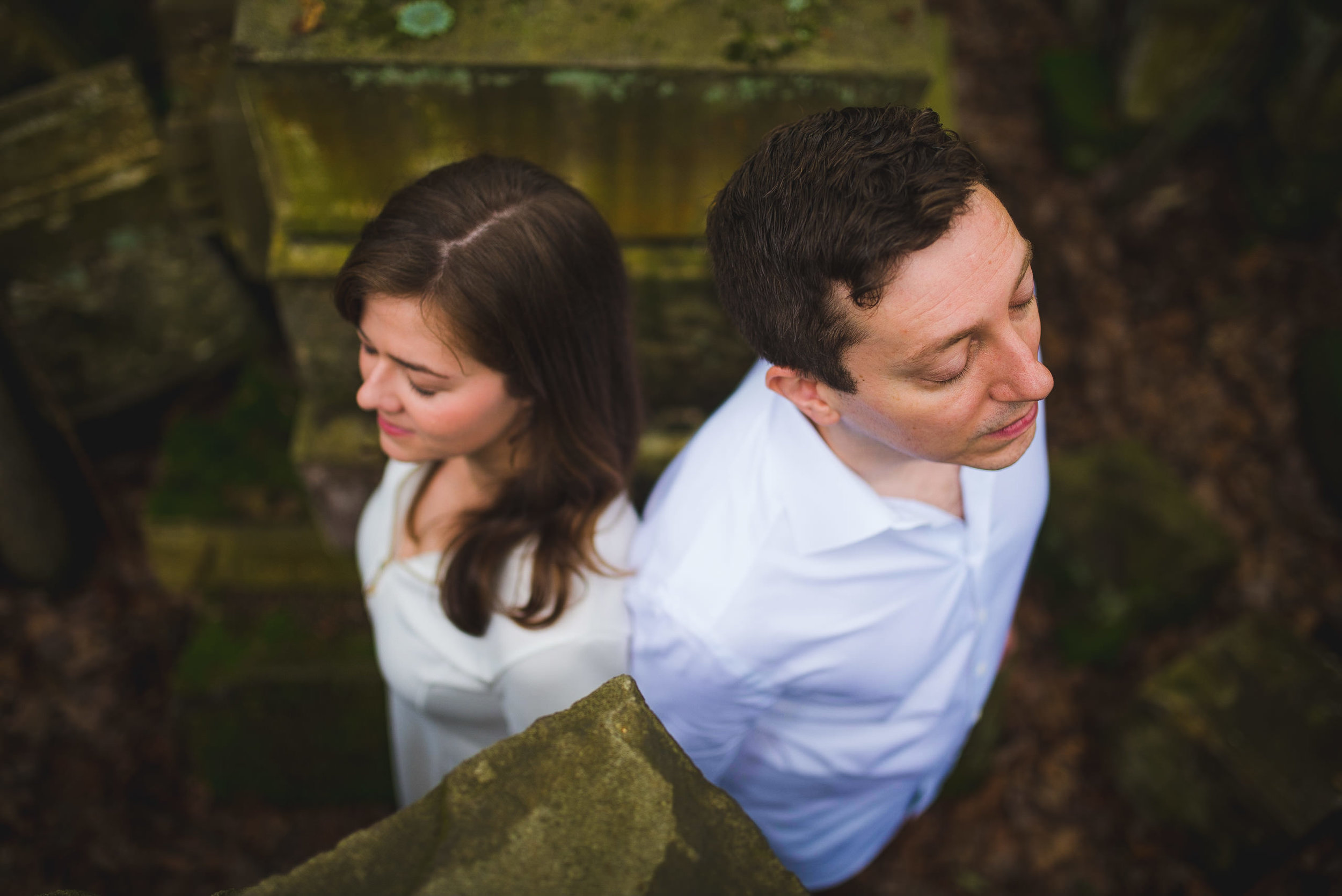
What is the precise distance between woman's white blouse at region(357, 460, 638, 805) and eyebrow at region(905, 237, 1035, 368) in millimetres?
875

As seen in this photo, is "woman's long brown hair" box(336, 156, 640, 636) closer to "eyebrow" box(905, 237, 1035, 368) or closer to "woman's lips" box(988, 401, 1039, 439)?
"eyebrow" box(905, 237, 1035, 368)

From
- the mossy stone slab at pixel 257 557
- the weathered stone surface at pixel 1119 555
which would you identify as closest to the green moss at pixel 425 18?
the mossy stone slab at pixel 257 557

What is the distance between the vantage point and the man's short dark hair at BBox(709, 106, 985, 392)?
55.1 inches

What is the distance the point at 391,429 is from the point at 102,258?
254 centimetres

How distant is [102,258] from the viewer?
363 centimetres

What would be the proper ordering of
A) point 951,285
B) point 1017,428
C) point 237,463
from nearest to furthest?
point 951,285, point 1017,428, point 237,463

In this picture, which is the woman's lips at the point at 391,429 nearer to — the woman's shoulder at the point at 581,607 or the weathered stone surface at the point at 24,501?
the woman's shoulder at the point at 581,607

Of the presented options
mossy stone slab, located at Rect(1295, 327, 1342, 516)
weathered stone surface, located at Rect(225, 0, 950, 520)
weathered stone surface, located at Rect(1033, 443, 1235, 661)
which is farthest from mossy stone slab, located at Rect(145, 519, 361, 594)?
mossy stone slab, located at Rect(1295, 327, 1342, 516)

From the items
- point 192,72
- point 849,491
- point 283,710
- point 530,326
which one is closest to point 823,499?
point 849,491

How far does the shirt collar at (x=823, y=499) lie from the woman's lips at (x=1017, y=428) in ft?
0.96

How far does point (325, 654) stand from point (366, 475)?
74 centimetres

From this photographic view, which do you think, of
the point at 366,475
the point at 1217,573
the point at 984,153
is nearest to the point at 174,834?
the point at 366,475

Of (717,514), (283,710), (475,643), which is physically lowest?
(283,710)

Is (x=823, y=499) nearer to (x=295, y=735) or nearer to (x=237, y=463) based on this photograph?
(x=295, y=735)
